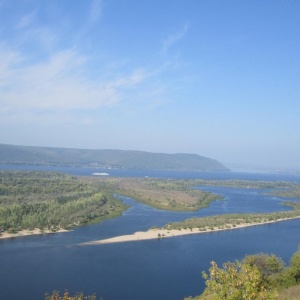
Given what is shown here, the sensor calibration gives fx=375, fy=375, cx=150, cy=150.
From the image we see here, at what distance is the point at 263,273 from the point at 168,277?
572 centimetres

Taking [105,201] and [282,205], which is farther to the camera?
[282,205]

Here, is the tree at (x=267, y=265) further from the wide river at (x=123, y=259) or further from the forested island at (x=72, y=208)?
the forested island at (x=72, y=208)

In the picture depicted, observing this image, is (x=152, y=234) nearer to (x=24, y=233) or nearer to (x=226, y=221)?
(x=226, y=221)

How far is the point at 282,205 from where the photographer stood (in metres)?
55.8

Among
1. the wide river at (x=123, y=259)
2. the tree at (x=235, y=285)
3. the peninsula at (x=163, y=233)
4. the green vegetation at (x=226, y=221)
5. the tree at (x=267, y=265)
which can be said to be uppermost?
the tree at (x=235, y=285)

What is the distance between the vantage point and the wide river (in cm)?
2039

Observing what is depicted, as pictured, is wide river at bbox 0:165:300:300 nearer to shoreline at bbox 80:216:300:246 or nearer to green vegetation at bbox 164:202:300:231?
shoreline at bbox 80:216:300:246

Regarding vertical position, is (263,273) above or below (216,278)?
below

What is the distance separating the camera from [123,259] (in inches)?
1001

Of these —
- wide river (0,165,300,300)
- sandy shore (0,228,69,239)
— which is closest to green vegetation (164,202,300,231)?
wide river (0,165,300,300)

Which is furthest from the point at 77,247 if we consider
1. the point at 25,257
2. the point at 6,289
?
the point at 6,289

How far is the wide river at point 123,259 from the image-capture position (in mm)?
20391

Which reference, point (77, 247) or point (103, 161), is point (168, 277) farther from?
point (103, 161)

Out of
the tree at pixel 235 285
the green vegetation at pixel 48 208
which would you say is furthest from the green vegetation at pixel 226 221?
the tree at pixel 235 285
